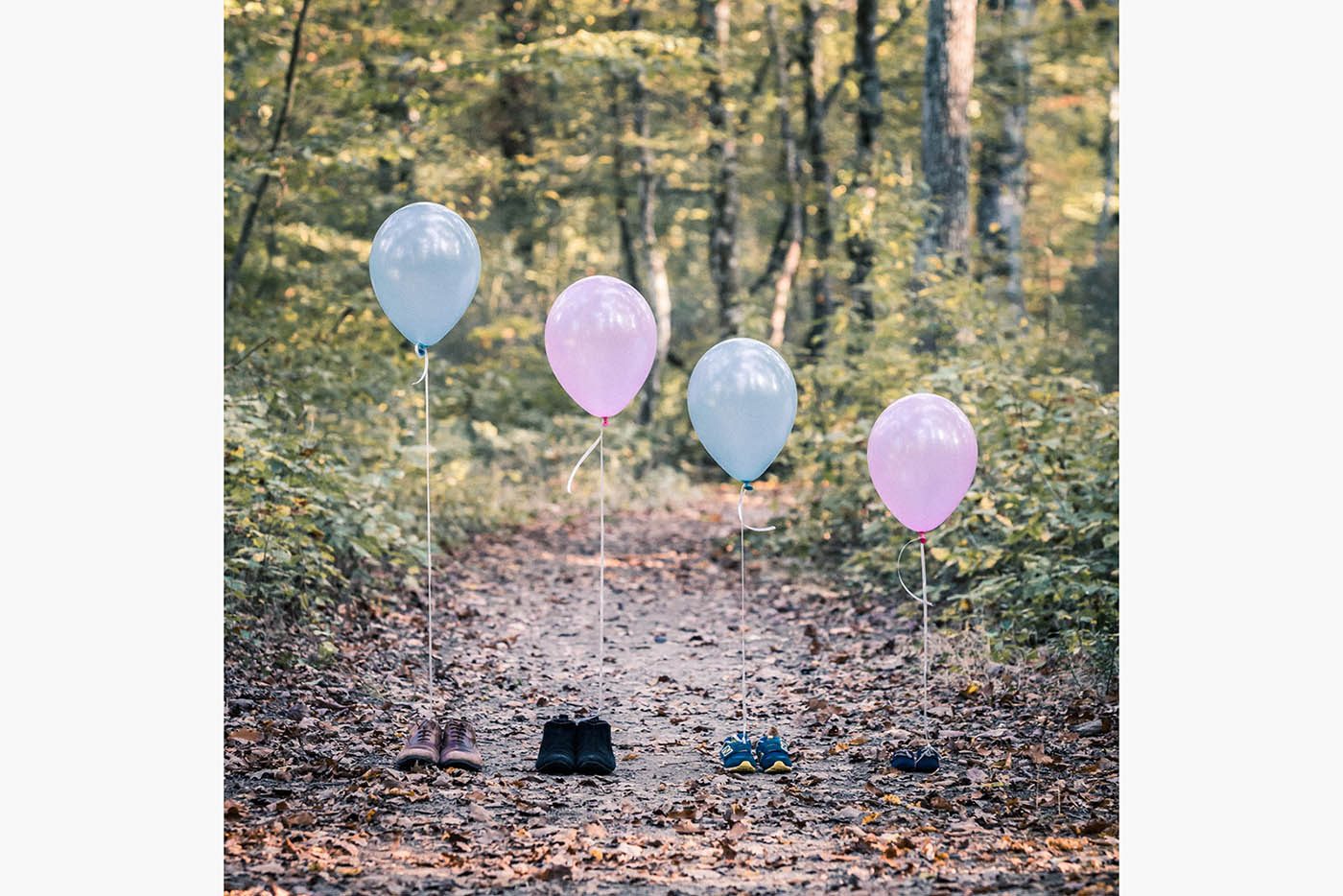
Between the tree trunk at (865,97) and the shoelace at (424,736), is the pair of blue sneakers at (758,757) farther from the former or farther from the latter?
the tree trunk at (865,97)

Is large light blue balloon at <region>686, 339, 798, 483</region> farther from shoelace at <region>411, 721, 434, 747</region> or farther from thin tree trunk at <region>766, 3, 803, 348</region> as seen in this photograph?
thin tree trunk at <region>766, 3, 803, 348</region>

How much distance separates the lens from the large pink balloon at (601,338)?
555cm

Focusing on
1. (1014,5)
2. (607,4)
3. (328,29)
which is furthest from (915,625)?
(607,4)

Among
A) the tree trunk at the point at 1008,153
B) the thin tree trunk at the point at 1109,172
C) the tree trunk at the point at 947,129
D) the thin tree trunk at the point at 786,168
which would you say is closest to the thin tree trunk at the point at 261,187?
the tree trunk at the point at 947,129

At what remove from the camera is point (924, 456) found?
549 centimetres

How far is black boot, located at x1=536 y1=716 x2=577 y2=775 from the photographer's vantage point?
5.25 metres

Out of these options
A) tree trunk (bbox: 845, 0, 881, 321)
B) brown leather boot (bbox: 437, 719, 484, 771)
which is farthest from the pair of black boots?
tree trunk (bbox: 845, 0, 881, 321)

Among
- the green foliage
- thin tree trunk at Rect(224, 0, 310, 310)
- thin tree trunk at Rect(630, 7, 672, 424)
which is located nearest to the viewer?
the green foliage

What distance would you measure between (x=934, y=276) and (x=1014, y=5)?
854 centimetres

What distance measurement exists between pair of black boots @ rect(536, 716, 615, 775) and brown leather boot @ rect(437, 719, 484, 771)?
28 centimetres

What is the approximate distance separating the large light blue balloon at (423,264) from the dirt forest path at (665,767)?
1987mm

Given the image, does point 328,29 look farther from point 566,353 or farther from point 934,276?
point 566,353

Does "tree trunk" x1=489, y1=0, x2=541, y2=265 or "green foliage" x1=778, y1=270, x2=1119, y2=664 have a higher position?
"tree trunk" x1=489, y1=0, x2=541, y2=265

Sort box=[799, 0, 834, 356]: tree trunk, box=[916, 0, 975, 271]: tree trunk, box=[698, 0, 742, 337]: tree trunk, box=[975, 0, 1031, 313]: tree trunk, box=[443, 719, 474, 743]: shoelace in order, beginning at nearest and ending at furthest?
box=[443, 719, 474, 743]: shoelace → box=[916, 0, 975, 271]: tree trunk → box=[975, 0, 1031, 313]: tree trunk → box=[698, 0, 742, 337]: tree trunk → box=[799, 0, 834, 356]: tree trunk
